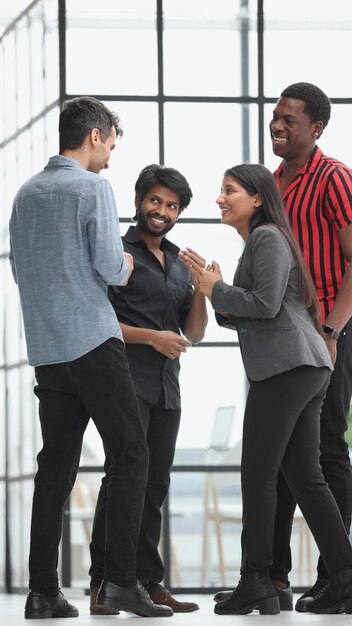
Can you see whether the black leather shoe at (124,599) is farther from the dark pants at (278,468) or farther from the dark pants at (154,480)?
the dark pants at (154,480)

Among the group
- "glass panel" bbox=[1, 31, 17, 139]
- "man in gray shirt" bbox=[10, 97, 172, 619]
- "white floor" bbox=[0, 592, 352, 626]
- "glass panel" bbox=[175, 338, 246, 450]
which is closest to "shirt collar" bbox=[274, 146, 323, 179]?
"man in gray shirt" bbox=[10, 97, 172, 619]

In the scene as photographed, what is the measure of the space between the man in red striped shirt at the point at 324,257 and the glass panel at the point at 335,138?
5.85ft

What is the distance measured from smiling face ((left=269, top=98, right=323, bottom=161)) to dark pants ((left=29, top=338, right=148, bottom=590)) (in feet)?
2.96

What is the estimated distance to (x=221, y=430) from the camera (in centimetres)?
580

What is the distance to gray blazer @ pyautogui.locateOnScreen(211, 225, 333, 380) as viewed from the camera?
3654 mm

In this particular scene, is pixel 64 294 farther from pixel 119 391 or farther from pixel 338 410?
pixel 338 410

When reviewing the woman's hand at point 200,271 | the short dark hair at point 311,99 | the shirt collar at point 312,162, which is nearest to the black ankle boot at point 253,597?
the woman's hand at point 200,271

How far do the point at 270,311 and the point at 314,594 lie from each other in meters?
0.87

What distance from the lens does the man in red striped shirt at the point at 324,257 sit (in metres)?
3.91

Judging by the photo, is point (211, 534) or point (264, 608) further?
point (211, 534)

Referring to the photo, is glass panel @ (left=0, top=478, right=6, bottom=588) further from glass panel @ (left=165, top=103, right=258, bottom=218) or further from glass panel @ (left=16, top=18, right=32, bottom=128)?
glass panel @ (left=16, top=18, right=32, bottom=128)

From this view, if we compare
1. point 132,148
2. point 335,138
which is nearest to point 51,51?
point 132,148

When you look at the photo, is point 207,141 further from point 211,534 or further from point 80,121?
point 80,121

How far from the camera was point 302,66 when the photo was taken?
5938 mm
